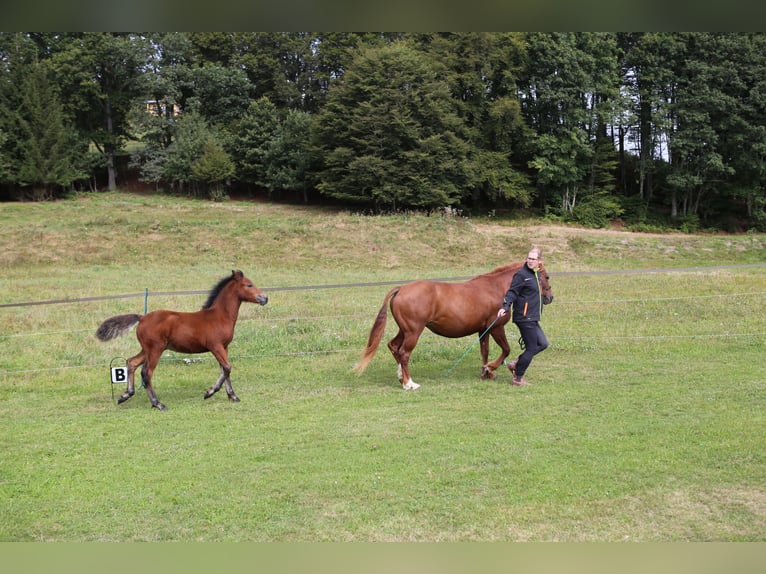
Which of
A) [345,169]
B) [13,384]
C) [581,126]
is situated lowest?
[13,384]

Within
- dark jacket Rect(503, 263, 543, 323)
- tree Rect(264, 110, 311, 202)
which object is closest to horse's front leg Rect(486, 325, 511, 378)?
dark jacket Rect(503, 263, 543, 323)

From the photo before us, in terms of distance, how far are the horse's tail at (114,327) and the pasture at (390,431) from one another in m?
1.12

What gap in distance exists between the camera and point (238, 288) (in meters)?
9.73

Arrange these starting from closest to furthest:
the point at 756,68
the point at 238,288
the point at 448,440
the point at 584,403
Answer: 1. the point at 448,440
2. the point at 584,403
3. the point at 238,288
4. the point at 756,68

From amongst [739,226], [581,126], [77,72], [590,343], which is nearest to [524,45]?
[581,126]

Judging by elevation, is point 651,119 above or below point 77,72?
below

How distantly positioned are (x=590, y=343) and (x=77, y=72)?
5646 centimetres

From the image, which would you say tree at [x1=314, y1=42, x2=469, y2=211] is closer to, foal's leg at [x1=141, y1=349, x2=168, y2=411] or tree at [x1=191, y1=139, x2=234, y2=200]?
tree at [x1=191, y1=139, x2=234, y2=200]

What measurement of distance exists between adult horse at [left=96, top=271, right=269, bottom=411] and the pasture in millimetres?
608

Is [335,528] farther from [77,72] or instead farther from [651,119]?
[77,72]

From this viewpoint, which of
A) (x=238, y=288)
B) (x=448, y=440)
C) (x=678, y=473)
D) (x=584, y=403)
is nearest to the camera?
(x=678, y=473)

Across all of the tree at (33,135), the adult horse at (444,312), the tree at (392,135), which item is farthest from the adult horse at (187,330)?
the tree at (33,135)

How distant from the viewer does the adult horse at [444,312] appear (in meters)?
10.3

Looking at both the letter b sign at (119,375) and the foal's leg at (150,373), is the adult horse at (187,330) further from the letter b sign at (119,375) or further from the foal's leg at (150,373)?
the letter b sign at (119,375)
